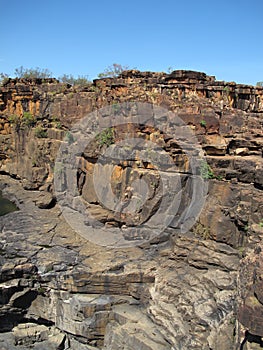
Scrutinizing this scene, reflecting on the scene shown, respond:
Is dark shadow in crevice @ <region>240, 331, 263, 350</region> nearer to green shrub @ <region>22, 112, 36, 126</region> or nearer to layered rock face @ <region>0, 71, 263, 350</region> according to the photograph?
layered rock face @ <region>0, 71, 263, 350</region>

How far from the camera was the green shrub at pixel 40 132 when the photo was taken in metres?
15.9

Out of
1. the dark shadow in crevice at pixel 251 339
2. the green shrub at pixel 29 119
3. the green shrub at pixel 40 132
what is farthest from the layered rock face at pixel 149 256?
the green shrub at pixel 29 119

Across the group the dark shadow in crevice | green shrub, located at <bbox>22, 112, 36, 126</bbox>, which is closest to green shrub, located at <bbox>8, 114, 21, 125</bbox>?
green shrub, located at <bbox>22, 112, 36, 126</bbox>

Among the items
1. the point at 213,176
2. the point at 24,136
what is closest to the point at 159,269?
the point at 213,176

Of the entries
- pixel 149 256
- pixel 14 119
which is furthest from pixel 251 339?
pixel 14 119

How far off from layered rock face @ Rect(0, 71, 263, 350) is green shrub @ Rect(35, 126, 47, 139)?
139 inches

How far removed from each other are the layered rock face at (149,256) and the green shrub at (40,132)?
3531 mm

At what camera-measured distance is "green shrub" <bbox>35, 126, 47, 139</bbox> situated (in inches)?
627

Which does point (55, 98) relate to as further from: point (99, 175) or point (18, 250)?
point (18, 250)

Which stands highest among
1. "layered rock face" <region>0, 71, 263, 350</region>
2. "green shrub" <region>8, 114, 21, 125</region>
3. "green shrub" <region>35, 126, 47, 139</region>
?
"green shrub" <region>8, 114, 21, 125</region>

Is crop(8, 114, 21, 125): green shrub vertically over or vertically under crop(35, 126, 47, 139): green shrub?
over

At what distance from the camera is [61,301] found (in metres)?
9.27

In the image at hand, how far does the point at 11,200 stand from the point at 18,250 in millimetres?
5290

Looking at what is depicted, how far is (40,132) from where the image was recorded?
52.5 feet
